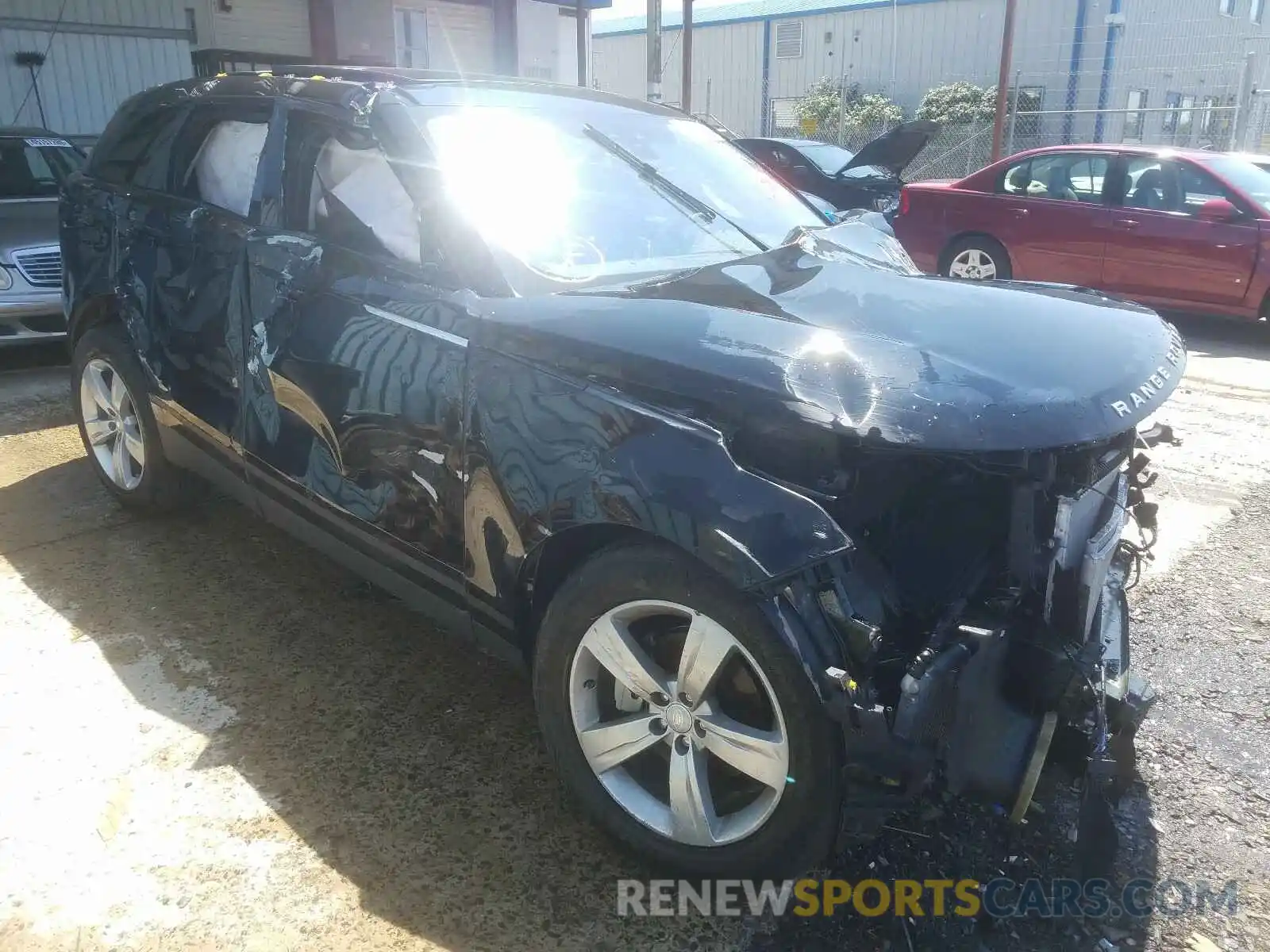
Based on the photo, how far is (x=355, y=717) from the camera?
2889mm

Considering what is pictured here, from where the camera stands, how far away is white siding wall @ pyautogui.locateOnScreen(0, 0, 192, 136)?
37.0ft

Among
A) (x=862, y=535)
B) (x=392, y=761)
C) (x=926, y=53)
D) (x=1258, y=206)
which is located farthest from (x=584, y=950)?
(x=926, y=53)

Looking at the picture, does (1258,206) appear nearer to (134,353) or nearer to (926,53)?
(134,353)

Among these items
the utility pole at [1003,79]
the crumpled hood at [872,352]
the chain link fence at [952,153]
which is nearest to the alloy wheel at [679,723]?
the crumpled hood at [872,352]

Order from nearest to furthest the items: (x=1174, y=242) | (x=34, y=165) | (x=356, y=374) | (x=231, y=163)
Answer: (x=356, y=374)
(x=231, y=163)
(x=34, y=165)
(x=1174, y=242)

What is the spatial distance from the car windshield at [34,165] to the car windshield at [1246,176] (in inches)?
349

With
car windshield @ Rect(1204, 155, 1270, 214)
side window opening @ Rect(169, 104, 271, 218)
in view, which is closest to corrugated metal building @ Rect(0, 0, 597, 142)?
side window opening @ Rect(169, 104, 271, 218)

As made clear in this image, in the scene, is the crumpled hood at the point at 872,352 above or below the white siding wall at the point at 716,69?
below

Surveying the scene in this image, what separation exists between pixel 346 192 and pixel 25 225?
495cm

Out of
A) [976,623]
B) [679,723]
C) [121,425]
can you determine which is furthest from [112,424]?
[976,623]

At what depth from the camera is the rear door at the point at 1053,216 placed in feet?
27.3

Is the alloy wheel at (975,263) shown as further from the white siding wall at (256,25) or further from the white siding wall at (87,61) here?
the white siding wall at (256,25)

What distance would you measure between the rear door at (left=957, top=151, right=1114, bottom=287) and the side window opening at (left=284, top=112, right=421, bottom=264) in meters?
7.11

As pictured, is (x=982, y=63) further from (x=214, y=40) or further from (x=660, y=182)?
(x=660, y=182)
